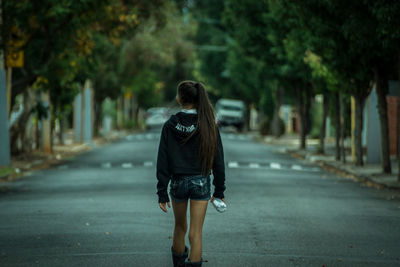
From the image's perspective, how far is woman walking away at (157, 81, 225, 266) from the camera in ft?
21.9

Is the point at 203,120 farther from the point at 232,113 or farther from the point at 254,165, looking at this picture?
the point at 232,113

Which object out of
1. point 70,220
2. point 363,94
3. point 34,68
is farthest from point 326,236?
point 34,68

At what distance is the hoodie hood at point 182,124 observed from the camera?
6.67 meters

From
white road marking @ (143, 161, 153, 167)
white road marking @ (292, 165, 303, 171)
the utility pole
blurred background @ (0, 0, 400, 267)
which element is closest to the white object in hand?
blurred background @ (0, 0, 400, 267)

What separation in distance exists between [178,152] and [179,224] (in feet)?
2.16

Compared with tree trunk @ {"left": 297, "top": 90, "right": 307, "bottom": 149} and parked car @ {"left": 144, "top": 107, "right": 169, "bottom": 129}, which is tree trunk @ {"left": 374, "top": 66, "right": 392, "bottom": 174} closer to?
tree trunk @ {"left": 297, "top": 90, "right": 307, "bottom": 149}

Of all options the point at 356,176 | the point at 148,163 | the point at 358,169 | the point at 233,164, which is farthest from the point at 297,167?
the point at 148,163

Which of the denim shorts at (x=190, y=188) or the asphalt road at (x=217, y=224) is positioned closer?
the denim shorts at (x=190, y=188)

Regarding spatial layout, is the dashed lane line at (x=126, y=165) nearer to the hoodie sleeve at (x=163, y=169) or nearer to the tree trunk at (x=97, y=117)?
the hoodie sleeve at (x=163, y=169)

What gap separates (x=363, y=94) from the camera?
22.9 m

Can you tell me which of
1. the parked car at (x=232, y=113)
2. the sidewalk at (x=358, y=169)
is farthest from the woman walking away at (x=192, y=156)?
the parked car at (x=232, y=113)

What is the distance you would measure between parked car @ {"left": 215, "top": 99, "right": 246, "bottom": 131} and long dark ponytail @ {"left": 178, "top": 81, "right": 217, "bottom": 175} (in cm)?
5604

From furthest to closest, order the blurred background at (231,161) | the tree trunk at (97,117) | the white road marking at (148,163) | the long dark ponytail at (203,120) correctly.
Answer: the tree trunk at (97,117) < the white road marking at (148,163) < the blurred background at (231,161) < the long dark ponytail at (203,120)

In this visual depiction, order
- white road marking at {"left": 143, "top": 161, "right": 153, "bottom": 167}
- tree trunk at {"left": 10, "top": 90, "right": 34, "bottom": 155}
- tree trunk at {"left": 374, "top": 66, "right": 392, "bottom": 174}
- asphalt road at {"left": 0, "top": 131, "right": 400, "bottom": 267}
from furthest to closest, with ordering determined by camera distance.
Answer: tree trunk at {"left": 10, "top": 90, "right": 34, "bottom": 155}
white road marking at {"left": 143, "top": 161, "right": 153, "bottom": 167}
tree trunk at {"left": 374, "top": 66, "right": 392, "bottom": 174}
asphalt road at {"left": 0, "top": 131, "right": 400, "bottom": 267}
